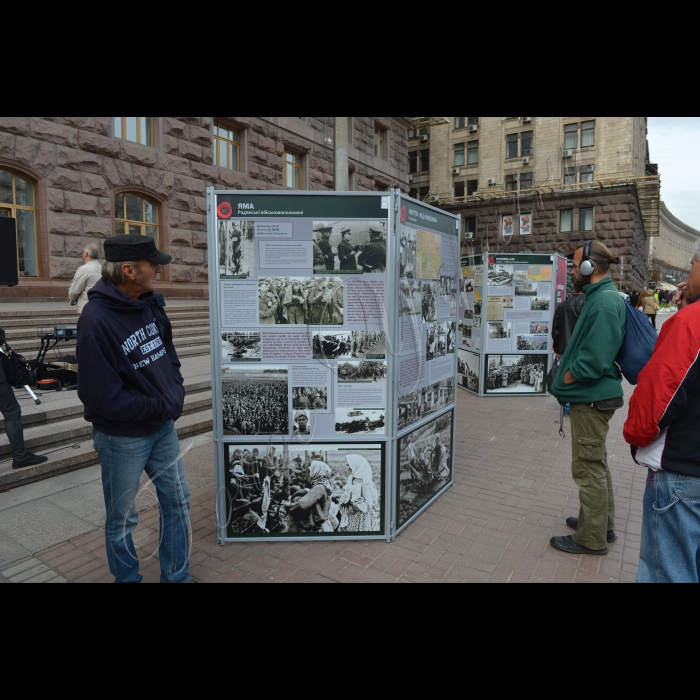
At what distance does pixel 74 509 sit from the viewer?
4.17 m

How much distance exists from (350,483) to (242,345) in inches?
48.4

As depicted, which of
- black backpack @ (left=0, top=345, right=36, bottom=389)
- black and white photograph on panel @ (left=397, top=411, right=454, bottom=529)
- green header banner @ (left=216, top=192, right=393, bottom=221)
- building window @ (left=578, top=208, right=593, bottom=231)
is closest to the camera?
green header banner @ (left=216, top=192, right=393, bottom=221)

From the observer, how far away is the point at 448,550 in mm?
3604

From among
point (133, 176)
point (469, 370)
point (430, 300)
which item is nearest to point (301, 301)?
point (430, 300)

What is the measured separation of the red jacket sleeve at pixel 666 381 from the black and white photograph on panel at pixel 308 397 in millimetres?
1891

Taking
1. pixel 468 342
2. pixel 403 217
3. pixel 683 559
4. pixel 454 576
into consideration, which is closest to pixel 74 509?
pixel 454 576

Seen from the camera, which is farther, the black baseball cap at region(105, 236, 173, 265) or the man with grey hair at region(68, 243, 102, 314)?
the man with grey hair at region(68, 243, 102, 314)

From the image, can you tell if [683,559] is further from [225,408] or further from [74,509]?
[74,509]

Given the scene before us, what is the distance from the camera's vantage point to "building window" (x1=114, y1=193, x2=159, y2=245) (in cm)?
1227

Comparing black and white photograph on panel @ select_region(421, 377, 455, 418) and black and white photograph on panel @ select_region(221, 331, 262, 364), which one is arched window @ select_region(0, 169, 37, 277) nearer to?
black and white photograph on panel @ select_region(221, 331, 262, 364)

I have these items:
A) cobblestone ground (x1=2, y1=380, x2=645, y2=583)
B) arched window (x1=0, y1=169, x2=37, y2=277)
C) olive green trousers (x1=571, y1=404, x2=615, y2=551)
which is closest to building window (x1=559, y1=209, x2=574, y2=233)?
arched window (x1=0, y1=169, x2=37, y2=277)

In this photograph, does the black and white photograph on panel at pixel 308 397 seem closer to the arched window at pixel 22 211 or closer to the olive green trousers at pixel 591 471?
the olive green trousers at pixel 591 471

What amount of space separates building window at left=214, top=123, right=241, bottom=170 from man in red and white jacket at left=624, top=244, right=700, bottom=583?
14504mm

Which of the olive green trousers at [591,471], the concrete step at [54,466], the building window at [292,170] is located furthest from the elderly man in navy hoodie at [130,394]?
the building window at [292,170]
